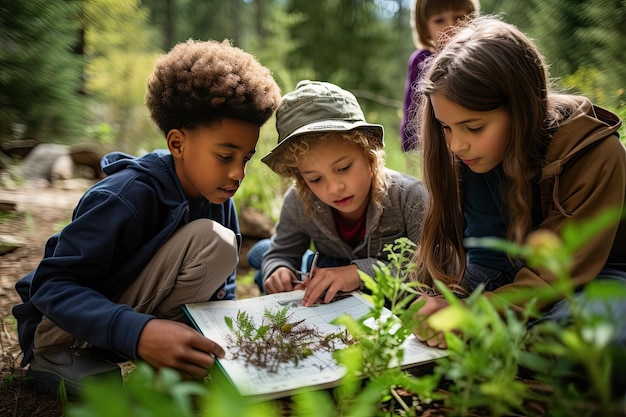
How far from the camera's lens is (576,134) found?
139 centimetres

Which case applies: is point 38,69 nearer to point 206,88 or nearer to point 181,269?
point 206,88

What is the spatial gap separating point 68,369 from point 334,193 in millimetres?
1104

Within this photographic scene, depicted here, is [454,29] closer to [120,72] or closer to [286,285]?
[286,285]

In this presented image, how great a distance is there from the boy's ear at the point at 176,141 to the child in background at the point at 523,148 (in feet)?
3.09

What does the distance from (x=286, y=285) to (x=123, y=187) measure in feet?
2.39

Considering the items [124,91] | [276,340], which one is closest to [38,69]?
[276,340]

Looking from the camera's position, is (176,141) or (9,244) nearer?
(176,141)

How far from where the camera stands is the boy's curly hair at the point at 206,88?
1856mm

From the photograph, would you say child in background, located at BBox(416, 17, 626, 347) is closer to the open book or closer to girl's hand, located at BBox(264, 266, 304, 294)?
the open book

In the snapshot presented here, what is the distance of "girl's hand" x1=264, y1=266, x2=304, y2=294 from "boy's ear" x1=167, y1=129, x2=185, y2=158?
0.62 m

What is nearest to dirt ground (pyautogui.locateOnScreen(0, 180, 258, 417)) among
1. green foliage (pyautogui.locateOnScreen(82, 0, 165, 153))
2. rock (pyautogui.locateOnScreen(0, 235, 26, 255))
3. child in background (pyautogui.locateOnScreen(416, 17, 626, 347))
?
rock (pyautogui.locateOnScreen(0, 235, 26, 255))

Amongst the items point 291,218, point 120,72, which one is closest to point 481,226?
point 291,218

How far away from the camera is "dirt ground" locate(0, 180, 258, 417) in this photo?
1529 millimetres

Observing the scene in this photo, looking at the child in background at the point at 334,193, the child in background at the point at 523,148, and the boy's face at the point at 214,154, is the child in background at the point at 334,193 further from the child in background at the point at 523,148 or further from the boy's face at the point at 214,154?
the child in background at the point at 523,148
